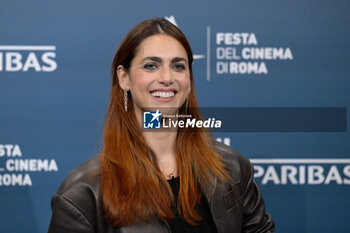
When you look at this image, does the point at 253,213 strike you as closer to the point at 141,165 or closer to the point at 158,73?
the point at 141,165

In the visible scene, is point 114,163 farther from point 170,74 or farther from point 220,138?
point 220,138

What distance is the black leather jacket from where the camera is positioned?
4.18 ft

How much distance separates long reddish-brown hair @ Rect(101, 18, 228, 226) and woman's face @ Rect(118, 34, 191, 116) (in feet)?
0.09

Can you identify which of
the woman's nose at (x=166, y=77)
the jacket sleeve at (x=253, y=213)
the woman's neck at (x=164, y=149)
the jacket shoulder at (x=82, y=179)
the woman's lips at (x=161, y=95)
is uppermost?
the woman's nose at (x=166, y=77)

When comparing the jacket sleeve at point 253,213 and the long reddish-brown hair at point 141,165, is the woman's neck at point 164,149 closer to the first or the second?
the long reddish-brown hair at point 141,165

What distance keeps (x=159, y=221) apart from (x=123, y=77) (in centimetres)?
50

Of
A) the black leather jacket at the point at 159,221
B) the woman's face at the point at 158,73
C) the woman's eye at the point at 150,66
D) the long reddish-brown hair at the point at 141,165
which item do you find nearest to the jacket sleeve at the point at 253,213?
the black leather jacket at the point at 159,221

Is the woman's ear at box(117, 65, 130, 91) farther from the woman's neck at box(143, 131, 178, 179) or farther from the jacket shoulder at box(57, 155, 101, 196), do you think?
the jacket shoulder at box(57, 155, 101, 196)

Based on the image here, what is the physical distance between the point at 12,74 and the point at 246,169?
4.33ft

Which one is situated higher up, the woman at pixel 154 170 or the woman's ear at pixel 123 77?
the woman's ear at pixel 123 77

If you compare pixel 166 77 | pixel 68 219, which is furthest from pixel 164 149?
pixel 68 219

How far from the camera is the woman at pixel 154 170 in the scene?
Answer: 1.30 metres

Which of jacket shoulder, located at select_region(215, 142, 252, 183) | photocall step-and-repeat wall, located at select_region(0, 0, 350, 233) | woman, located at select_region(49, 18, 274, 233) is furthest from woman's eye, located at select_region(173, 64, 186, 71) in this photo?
photocall step-and-repeat wall, located at select_region(0, 0, 350, 233)

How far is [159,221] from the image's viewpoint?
1311mm
